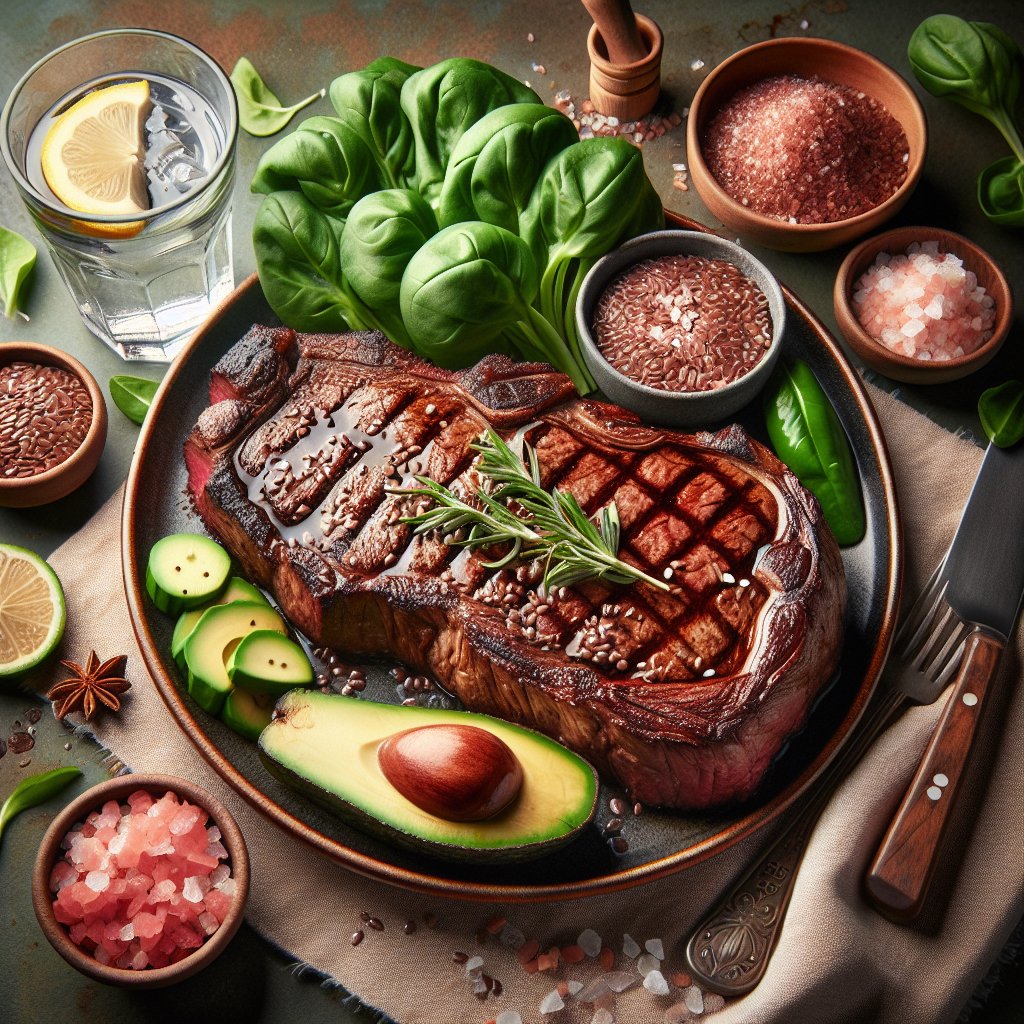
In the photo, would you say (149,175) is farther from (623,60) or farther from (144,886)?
(144,886)

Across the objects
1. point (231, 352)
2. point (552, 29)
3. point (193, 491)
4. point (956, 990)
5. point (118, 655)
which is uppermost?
point (552, 29)

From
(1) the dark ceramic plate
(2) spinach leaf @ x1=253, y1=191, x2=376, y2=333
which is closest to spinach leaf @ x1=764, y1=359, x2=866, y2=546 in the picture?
(1) the dark ceramic plate

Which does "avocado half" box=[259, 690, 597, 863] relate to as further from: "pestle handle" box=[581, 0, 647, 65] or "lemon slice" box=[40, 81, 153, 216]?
"pestle handle" box=[581, 0, 647, 65]

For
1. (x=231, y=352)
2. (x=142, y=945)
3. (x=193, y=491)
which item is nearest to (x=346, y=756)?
(x=142, y=945)

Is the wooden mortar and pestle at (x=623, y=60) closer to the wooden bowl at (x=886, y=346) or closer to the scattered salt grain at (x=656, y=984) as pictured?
the wooden bowl at (x=886, y=346)

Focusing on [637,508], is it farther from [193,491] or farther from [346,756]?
[193,491]

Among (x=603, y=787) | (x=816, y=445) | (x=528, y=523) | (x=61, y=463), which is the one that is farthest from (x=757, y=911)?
(x=61, y=463)
